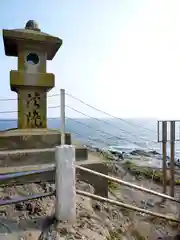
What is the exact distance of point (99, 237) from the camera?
276cm

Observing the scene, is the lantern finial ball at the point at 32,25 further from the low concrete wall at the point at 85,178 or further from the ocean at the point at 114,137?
the low concrete wall at the point at 85,178

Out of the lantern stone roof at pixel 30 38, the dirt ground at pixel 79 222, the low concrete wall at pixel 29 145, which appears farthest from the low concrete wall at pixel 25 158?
the lantern stone roof at pixel 30 38

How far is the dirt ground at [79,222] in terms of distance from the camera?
8.69 ft

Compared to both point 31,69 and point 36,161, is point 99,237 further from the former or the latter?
point 31,69

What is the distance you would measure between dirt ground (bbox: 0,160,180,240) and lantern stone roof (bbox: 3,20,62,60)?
4171mm

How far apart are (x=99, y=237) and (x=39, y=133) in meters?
3.38

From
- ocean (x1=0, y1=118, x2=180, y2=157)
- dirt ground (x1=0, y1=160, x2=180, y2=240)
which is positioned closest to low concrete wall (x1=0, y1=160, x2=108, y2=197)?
dirt ground (x1=0, y1=160, x2=180, y2=240)

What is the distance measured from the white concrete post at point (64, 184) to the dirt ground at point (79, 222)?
0.16m

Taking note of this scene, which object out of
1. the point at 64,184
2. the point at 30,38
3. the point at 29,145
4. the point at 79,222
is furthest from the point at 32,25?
the point at 79,222

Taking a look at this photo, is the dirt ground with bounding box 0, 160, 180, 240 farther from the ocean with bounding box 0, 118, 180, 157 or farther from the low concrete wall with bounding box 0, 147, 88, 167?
the ocean with bounding box 0, 118, 180, 157

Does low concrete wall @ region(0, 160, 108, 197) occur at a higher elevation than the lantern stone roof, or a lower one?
→ lower

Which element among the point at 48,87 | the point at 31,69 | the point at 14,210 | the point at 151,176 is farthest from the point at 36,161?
the point at 151,176

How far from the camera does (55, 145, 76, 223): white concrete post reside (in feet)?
9.05

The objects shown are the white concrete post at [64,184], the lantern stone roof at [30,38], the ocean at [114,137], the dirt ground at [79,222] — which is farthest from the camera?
the ocean at [114,137]
